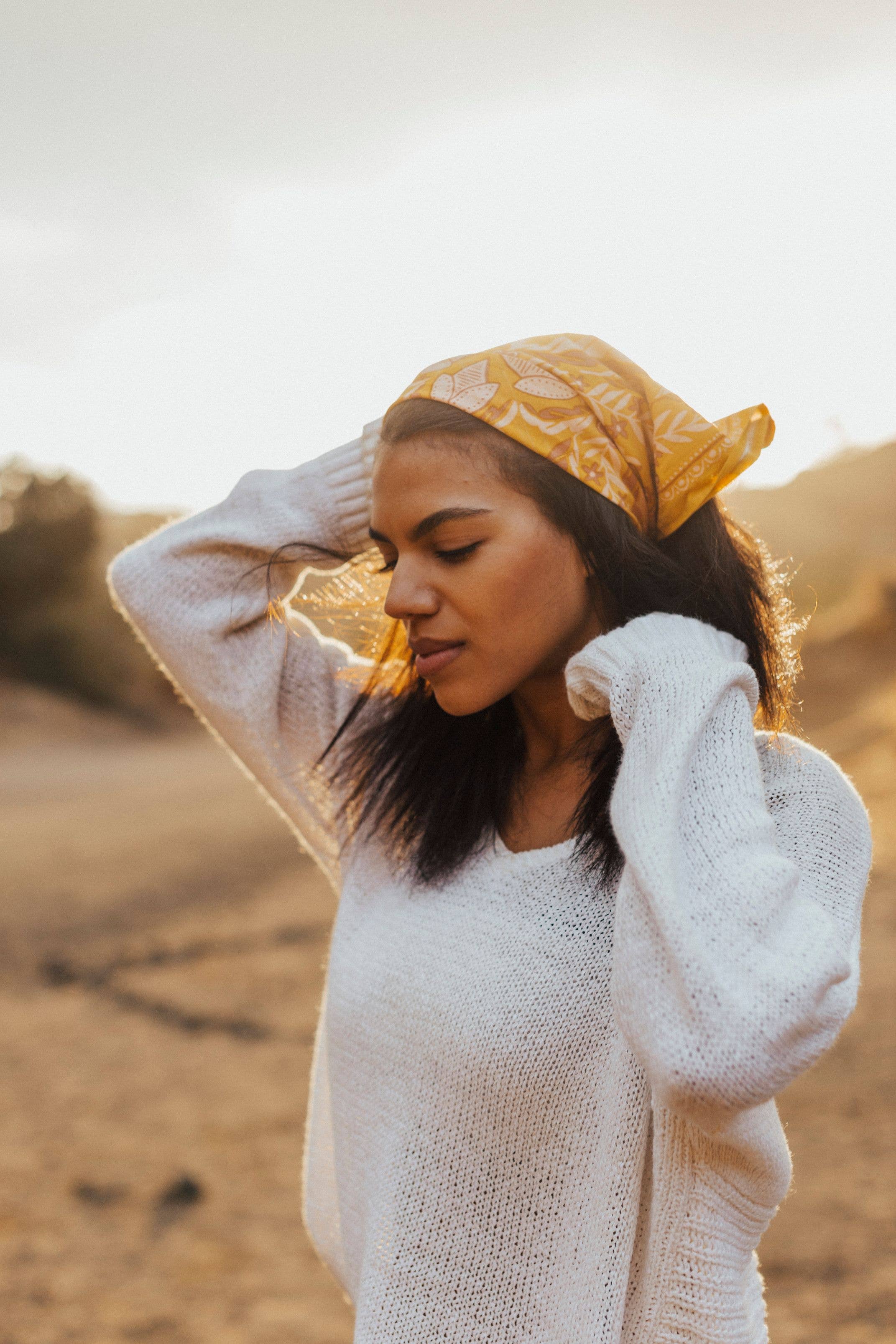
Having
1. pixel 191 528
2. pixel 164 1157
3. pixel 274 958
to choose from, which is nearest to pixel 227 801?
→ pixel 274 958

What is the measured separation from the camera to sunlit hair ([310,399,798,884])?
1.54 m

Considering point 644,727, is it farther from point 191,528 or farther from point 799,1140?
point 799,1140

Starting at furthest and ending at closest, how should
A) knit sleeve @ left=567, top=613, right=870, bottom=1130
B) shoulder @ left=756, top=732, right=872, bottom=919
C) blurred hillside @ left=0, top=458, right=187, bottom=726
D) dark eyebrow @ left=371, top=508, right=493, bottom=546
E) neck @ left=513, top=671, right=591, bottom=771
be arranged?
blurred hillside @ left=0, top=458, right=187, bottom=726 < neck @ left=513, top=671, right=591, bottom=771 < dark eyebrow @ left=371, top=508, right=493, bottom=546 < shoulder @ left=756, top=732, right=872, bottom=919 < knit sleeve @ left=567, top=613, right=870, bottom=1130

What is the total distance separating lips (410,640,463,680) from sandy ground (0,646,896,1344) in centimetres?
269

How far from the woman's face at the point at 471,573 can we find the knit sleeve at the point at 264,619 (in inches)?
16.8

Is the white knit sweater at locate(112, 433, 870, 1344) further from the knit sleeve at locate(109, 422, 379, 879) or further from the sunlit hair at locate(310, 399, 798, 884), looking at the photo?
the knit sleeve at locate(109, 422, 379, 879)

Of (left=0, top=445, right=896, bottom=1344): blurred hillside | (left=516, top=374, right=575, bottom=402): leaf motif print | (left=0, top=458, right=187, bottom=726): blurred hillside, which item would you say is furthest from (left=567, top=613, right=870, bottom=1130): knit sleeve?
(left=0, top=458, right=187, bottom=726): blurred hillside

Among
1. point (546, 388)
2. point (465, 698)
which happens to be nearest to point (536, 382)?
point (546, 388)

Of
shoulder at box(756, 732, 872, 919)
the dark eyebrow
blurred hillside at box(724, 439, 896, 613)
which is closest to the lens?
shoulder at box(756, 732, 872, 919)

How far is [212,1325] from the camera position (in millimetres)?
3336

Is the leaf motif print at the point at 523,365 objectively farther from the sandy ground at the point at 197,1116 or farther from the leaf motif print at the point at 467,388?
the sandy ground at the point at 197,1116

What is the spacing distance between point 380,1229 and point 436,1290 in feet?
0.37

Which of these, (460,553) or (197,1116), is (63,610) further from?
(460,553)

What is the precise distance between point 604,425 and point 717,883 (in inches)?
29.2
